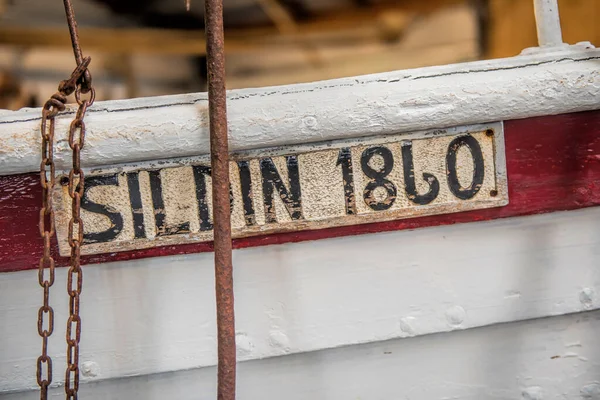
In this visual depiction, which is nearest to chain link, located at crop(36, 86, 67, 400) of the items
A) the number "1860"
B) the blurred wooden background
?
the number "1860"

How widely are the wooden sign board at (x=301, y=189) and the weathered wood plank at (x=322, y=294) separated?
5 cm

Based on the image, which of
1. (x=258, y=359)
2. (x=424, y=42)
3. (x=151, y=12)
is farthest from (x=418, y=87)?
(x=151, y=12)

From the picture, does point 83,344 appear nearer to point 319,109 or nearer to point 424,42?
point 319,109

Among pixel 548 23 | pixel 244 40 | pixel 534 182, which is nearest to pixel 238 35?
pixel 244 40

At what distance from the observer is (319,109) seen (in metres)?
0.88

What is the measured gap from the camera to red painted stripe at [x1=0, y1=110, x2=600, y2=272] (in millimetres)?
926

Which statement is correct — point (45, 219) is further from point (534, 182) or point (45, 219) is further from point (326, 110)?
point (534, 182)

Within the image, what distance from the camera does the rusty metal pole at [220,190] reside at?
2.60ft

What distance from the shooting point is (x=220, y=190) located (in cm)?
79

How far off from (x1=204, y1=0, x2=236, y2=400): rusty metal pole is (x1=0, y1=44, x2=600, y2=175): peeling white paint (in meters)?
0.08

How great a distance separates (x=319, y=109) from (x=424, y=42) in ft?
8.34

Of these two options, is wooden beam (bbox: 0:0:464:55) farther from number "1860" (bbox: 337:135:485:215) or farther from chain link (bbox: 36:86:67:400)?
number "1860" (bbox: 337:135:485:215)

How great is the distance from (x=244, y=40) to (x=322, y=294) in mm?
2717

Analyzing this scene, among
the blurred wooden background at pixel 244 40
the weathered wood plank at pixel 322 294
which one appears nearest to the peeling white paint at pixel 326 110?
the weathered wood plank at pixel 322 294
